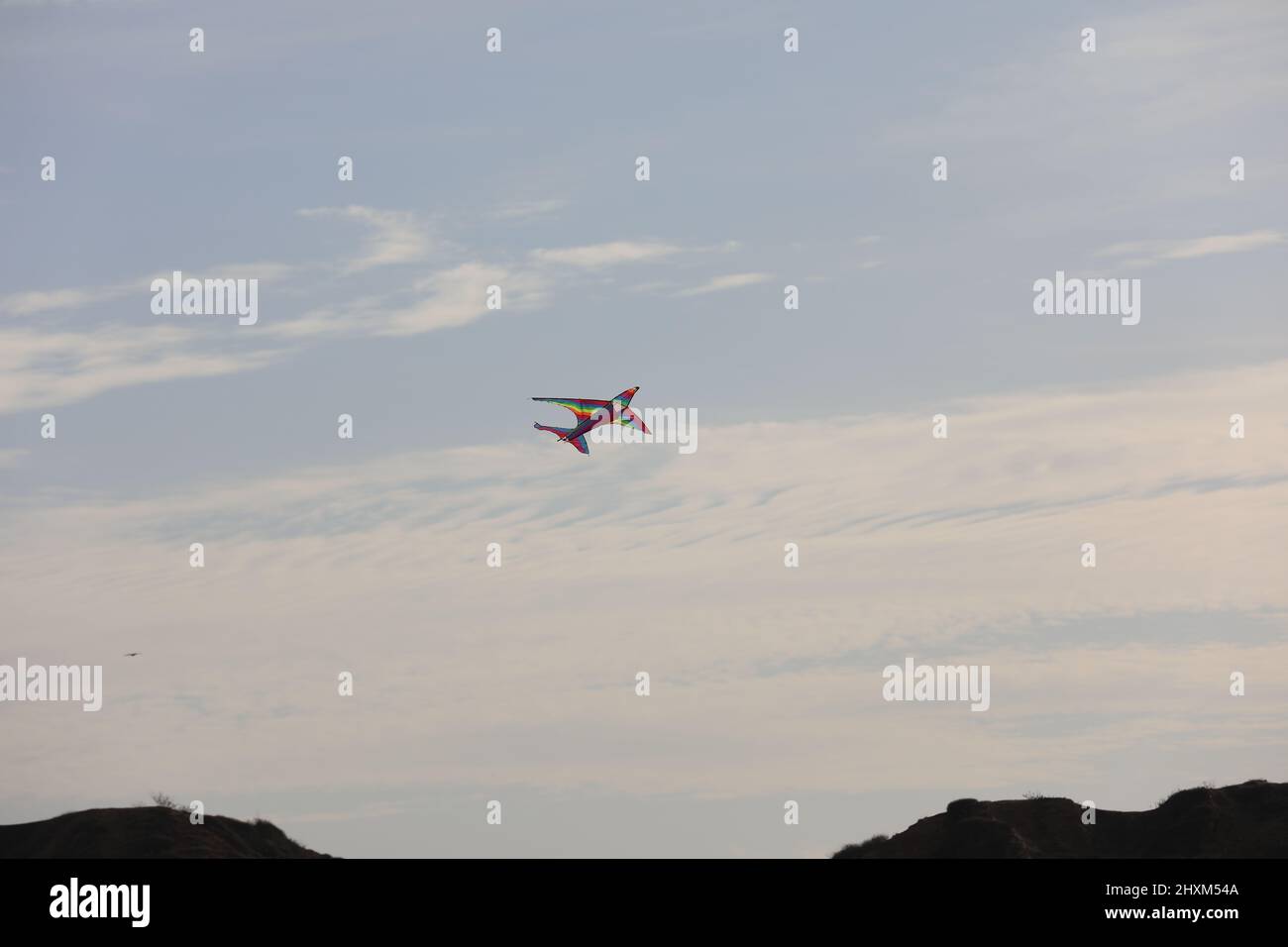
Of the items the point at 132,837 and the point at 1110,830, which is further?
the point at 1110,830

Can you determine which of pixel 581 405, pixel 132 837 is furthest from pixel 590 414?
pixel 132 837

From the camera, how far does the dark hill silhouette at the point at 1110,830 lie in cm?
10956

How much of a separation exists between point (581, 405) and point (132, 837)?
1521 inches

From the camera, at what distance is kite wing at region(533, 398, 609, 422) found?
10388 cm

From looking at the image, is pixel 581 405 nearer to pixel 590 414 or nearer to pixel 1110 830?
pixel 590 414

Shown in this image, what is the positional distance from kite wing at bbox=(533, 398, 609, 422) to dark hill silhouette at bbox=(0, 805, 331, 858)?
35471mm

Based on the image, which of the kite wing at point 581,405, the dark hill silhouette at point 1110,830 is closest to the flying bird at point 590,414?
the kite wing at point 581,405

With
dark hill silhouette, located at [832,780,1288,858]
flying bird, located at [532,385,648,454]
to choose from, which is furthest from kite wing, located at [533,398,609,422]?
dark hill silhouette, located at [832,780,1288,858]

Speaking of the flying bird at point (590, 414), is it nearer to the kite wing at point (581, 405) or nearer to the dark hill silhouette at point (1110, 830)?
the kite wing at point (581, 405)

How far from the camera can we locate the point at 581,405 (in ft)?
345

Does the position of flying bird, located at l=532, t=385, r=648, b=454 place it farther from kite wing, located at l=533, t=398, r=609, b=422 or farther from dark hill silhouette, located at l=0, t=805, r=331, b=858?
dark hill silhouette, located at l=0, t=805, r=331, b=858
